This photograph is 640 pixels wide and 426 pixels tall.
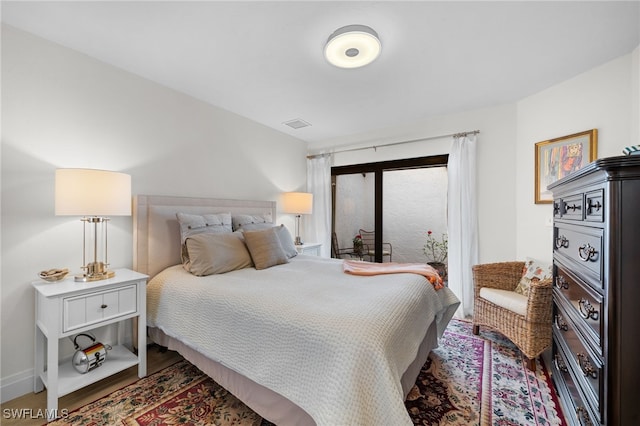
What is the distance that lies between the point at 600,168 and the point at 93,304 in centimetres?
283

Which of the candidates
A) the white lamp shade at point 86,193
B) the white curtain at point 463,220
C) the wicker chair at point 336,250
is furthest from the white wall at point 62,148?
the white curtain at point 463,220

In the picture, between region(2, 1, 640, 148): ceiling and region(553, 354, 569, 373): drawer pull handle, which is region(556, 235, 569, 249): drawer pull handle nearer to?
region(553, 354, 569, 373): drawer pull handle

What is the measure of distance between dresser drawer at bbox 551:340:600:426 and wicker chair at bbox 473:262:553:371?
19cm

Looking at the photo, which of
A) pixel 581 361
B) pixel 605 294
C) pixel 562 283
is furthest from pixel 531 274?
pixel 605 294

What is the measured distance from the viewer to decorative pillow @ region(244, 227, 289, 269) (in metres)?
2.45

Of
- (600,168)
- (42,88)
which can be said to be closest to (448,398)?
(600,168)

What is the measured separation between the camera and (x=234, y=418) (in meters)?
1.58

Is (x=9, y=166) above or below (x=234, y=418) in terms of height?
above

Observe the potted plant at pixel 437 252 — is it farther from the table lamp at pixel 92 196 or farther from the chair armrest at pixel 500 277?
the table lamp at pixel 92 196

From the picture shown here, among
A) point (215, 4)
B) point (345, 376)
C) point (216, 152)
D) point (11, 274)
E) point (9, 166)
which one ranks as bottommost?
point (345, 376)

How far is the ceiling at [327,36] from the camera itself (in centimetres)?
163

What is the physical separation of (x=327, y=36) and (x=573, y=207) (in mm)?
1885

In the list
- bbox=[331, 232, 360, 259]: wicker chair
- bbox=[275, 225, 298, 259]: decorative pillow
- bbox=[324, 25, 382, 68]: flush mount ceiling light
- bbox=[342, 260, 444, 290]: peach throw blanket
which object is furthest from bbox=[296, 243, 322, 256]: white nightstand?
bbox=[324, 25, 382, 68]: flush mount ceiling light

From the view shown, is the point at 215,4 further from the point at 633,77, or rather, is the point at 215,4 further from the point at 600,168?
the point at 633,77
